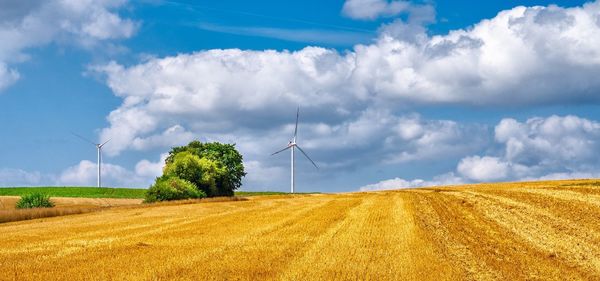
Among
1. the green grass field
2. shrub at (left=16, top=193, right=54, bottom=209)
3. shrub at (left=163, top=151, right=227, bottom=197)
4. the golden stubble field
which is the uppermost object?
shrub at (left=163, top=151, right=227, bottom=197)

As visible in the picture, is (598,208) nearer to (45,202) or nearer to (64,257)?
(64,257)

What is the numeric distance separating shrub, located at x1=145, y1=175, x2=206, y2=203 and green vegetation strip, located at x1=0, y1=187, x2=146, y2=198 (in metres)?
45.9

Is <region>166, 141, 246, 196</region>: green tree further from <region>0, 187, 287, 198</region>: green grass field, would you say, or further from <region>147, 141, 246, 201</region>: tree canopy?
<region>0, 187, 287, 198</region>: green grass field

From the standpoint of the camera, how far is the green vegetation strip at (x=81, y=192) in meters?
107

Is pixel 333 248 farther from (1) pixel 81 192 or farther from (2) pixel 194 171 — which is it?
(1) pixel 81 192

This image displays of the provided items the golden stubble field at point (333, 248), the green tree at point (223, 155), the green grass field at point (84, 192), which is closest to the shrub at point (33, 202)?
the golden stubble field at point (333, 248)

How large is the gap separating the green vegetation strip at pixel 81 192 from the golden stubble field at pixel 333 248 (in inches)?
3081

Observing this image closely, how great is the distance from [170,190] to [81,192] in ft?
181

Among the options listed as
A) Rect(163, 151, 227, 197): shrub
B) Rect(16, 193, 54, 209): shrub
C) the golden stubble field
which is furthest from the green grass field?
the golden stubble field

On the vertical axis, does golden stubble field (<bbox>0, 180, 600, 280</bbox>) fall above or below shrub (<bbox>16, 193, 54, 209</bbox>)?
below

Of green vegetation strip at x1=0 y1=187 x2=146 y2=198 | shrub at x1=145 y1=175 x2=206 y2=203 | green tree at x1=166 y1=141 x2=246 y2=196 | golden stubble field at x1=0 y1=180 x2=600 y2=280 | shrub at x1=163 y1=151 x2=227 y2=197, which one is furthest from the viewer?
green vegetation strip at x1=0 y1=187 x2=146 y2=198

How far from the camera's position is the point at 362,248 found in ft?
62.0

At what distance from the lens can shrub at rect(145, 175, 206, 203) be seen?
58250 millimetres

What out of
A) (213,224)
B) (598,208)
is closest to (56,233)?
(213,224)
